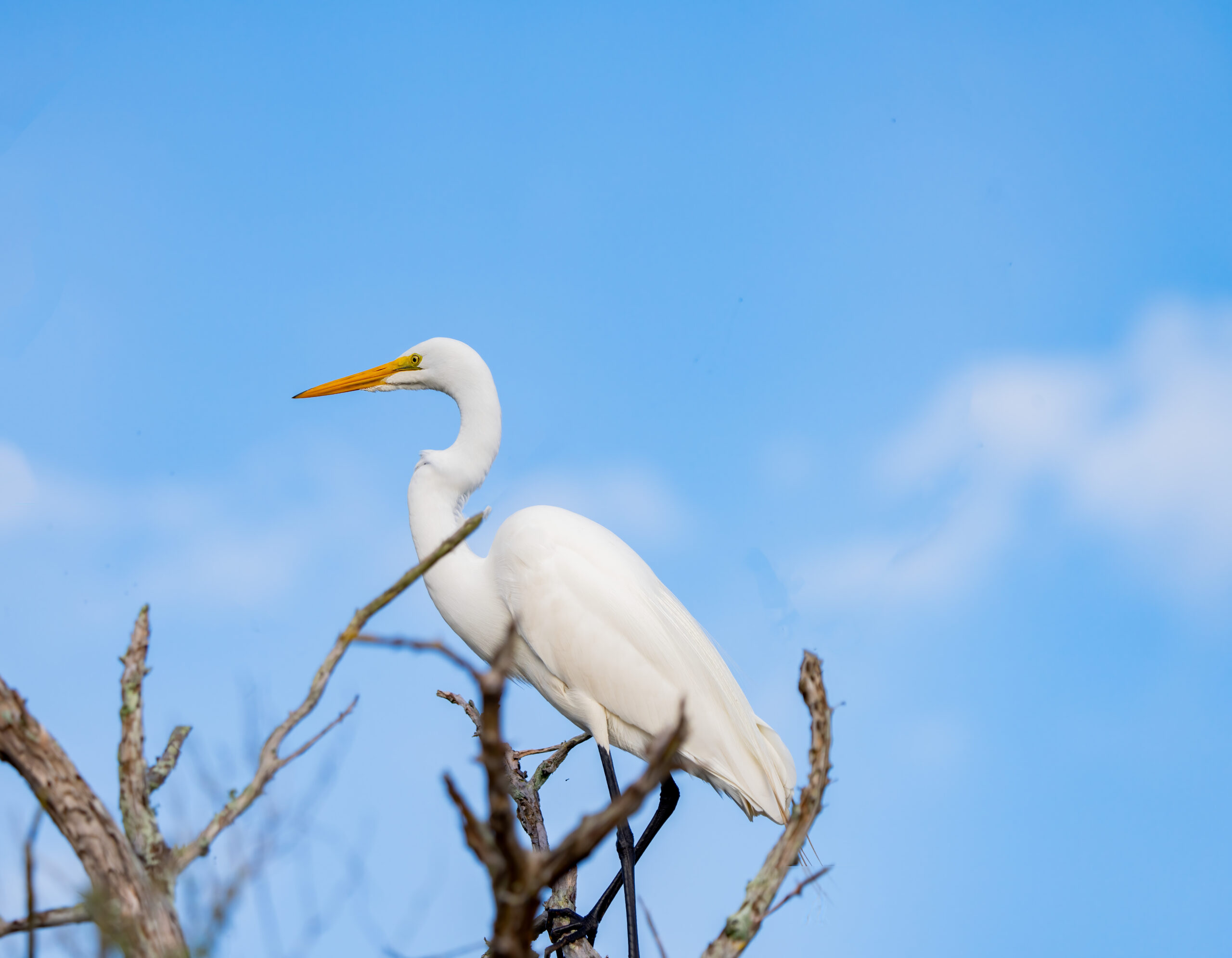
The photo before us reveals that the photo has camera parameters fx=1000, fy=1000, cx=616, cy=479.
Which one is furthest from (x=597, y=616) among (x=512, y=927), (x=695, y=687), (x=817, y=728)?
(x=512, y=927)

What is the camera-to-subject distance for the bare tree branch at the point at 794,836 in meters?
2.02

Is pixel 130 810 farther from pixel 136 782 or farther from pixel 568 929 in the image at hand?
pixel 568 929

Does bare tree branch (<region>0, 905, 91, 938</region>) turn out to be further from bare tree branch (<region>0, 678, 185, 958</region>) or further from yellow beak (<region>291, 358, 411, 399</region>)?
yellow beak (<region>291, 358, 411, 399</region>)

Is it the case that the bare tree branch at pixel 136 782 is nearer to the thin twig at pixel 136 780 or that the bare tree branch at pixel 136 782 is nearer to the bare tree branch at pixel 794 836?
the thin twig at pixel 136 780

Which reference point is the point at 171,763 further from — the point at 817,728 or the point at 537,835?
the point at 537,835

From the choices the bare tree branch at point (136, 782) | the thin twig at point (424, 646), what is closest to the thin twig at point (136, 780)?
the bare tree branch at point (136, 782)

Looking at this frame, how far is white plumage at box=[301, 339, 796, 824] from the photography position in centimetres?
406

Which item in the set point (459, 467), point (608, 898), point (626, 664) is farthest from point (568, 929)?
point (459, 467)

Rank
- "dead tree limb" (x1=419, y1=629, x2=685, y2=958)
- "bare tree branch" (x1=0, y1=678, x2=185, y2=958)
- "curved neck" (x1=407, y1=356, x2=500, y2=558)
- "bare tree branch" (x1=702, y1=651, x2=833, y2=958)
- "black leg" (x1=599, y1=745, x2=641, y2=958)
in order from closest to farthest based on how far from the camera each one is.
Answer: "dead tree limb" (x1=419, y1=629, x2=685, y2=958) → "bare tree branch" (x1=0, y1=678, x2=185, y2=958) → "bare tree branch" (x1=702, y1=651, x2=833, y2=958) → "black leg" (x1=599, y1=745, x2=641, y2=958) → "curved neck" (x1=407, y1=356, x2=500, y2=558)

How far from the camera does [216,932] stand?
1950 millimetres

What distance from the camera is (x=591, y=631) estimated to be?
409 cm

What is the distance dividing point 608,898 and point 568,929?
0.68ft

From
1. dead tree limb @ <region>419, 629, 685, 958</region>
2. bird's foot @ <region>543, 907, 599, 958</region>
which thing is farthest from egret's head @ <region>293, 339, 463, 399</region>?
→ dead tree limb @ <region>419, 629, 685, 958</region>

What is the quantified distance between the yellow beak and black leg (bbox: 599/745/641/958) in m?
1.96
